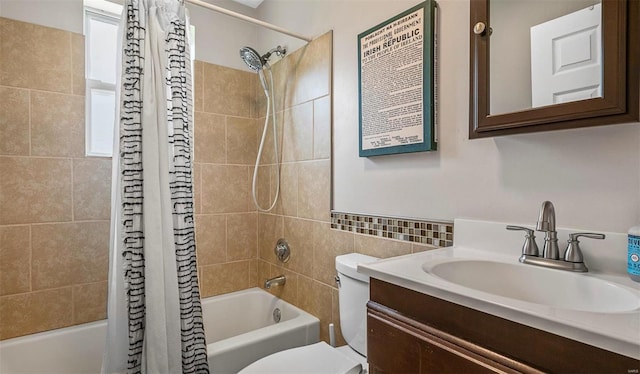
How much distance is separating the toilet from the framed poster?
0.54m

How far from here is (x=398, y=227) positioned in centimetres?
136

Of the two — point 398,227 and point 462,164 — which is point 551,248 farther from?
point 398,227

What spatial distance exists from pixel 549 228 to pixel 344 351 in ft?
3.02

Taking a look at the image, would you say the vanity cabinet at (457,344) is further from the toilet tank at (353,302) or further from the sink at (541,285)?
the toilet tank at (353,302)

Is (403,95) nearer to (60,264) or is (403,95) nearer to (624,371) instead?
(624,371)

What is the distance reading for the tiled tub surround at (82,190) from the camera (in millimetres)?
1588

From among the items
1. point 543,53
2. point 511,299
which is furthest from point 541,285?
point 543,53

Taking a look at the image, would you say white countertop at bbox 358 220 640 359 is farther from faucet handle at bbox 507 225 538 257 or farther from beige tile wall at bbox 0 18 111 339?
beige tile wall at bbox 0 18 111 339

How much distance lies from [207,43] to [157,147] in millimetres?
1113

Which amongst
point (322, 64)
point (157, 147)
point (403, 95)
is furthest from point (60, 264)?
point (403, 95)

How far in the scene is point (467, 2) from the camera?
3.71 ft

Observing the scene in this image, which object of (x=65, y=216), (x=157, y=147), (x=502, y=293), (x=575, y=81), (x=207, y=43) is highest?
(x=207, y=43)

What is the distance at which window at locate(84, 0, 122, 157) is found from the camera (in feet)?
5.88

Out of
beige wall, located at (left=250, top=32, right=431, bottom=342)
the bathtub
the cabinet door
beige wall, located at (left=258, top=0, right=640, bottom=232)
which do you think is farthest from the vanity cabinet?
the bathtub
